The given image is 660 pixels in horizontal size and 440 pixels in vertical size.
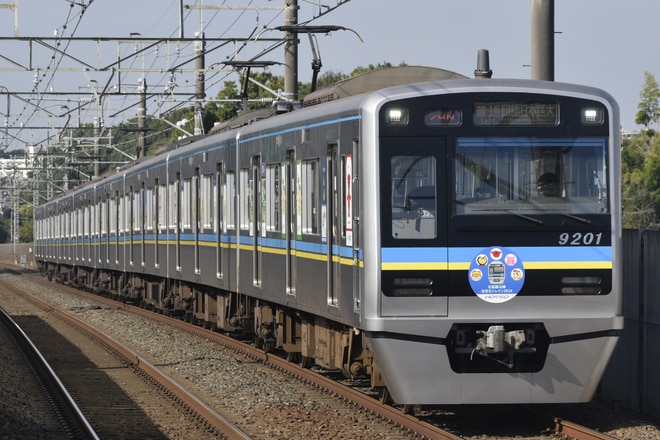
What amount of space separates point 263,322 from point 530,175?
6.11m

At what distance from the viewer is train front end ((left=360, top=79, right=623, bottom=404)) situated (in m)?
9.95

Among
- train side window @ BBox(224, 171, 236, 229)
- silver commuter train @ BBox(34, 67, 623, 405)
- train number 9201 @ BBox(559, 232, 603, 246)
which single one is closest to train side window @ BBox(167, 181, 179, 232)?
train side window @ BBox(224, 171, 236, 229)

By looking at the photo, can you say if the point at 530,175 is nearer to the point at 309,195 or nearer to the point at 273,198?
the point at 309,195

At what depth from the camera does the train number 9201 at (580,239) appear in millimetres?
10086

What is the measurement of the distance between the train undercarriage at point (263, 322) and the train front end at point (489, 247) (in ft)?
3.20

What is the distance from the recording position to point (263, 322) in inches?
610

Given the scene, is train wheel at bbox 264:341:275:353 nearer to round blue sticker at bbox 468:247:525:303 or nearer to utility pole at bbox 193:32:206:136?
round blue sticker at bbox 468:247:525:303

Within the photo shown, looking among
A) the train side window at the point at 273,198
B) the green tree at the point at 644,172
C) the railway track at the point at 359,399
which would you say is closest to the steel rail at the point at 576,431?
the railway track at the point at 359,399

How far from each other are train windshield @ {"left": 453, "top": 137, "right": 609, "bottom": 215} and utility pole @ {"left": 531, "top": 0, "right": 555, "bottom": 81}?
A: 5.80 feet

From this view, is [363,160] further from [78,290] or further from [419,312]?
[78,290]

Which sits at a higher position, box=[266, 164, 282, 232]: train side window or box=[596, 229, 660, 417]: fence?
box=[266, 164, 282, 232]: train side window

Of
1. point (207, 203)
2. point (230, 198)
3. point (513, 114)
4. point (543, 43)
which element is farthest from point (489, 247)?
point (207, 203)

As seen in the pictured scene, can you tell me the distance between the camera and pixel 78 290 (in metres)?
39.9

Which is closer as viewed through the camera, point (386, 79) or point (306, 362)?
point (386, 79)
